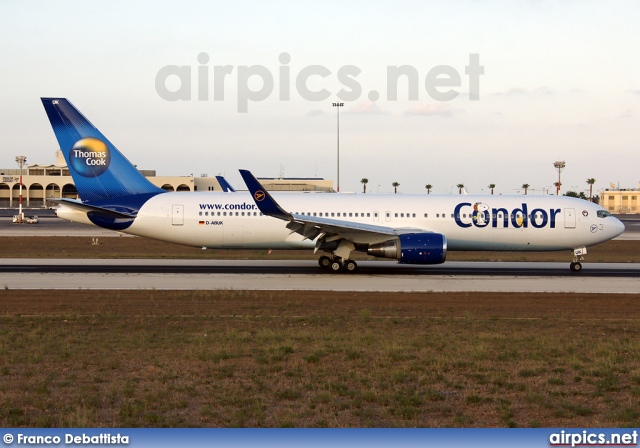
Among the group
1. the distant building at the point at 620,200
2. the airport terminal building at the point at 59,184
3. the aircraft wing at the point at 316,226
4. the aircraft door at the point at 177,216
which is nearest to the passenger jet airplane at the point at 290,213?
the aircraft door at the point at 177,216

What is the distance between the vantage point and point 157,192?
105 feet

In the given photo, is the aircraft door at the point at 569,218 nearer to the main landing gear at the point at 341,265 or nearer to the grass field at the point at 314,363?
the main landing gear at the point at 341,265

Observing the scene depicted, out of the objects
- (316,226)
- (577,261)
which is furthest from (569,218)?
(316,226)

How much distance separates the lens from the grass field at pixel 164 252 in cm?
3856

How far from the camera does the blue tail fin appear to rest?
3097 centimetres

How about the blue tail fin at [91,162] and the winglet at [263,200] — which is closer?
the winglet at [263,200]

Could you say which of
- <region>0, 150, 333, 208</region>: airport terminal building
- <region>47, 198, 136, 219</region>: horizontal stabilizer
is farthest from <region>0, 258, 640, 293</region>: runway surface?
<region>0, 150, 333, 208</region>: airport terminal building

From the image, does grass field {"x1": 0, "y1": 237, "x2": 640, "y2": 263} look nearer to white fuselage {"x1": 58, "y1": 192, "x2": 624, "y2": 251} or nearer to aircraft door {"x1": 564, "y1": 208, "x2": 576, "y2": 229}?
white fuselage {"x1": 58, "y1": 192, "x2": 624, "y2": 251}

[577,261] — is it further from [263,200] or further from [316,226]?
[263,200]

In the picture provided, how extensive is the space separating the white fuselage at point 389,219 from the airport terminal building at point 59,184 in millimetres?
77811

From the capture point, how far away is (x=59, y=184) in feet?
394

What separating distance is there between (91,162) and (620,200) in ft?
474

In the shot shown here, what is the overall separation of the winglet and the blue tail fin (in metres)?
5.95

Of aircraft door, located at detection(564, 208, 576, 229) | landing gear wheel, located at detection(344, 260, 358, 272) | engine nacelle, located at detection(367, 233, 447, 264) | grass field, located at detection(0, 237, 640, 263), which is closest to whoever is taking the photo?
engine nacelle, located at detection(367, 233, 447, 264)
